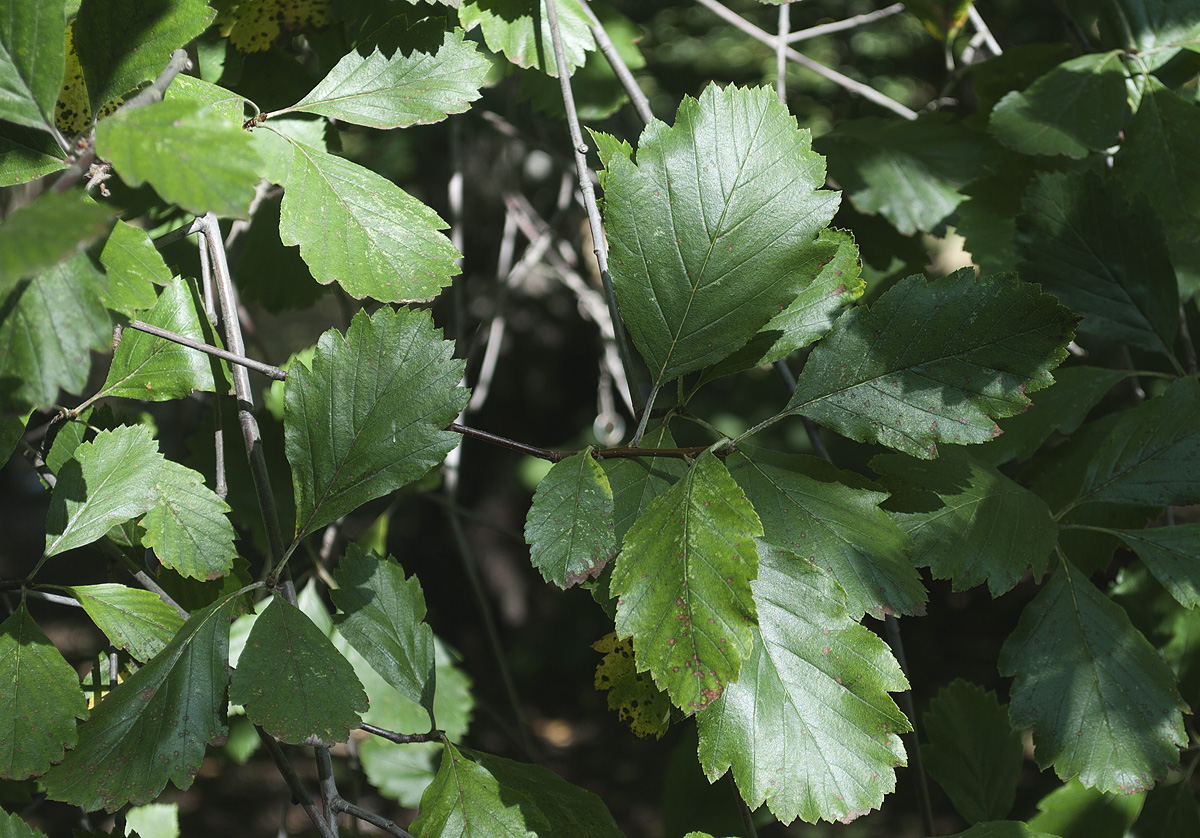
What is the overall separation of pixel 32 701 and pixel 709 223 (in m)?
0.78

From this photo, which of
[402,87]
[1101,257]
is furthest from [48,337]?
[1101,257]

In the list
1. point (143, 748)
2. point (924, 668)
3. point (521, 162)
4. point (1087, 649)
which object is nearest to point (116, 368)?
point (143, 748)

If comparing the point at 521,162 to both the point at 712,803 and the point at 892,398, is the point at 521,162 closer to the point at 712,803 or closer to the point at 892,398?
the point at 712,803

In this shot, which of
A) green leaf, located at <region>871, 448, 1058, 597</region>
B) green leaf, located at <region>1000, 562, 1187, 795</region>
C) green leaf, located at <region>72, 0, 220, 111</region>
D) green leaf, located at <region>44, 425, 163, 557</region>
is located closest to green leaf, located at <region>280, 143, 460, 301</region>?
green leaf, located at <region>72, 0, 220, 111</region>

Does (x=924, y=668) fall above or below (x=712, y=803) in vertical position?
below

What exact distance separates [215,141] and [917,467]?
764 mm

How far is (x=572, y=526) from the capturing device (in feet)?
2.45

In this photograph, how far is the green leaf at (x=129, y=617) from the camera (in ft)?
2.78

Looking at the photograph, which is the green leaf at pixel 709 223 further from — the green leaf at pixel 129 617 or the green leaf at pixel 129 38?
the green leaf at pixel 129 617

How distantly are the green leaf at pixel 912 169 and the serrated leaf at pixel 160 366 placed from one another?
1016mm

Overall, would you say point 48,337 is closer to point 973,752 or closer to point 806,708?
point 806,708

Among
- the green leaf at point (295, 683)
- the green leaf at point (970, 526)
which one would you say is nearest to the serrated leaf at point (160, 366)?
the green leaf at point (295, 683)

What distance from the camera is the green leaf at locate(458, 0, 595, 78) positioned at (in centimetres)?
109

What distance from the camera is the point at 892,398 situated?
812mm
